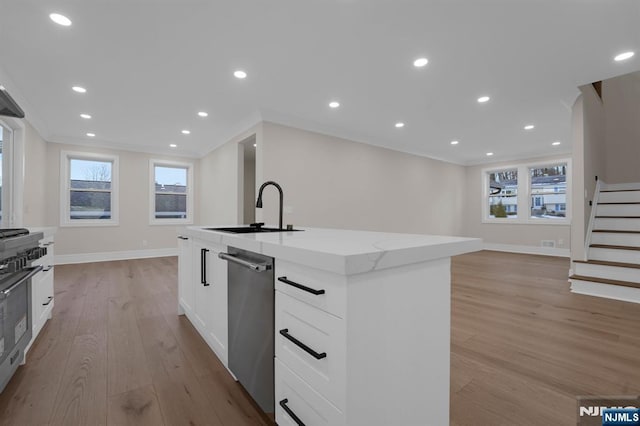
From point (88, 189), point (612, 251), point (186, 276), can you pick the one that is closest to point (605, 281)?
point (612, 251)

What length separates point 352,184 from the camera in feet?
18.1

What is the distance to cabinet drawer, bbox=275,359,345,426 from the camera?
2.97 ft

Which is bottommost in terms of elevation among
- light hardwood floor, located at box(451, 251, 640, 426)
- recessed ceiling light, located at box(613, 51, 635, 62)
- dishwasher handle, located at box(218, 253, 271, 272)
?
light hardwood floor, located at box(451, 251, 640, 426)

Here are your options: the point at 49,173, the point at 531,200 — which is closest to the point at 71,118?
the point at 49,173

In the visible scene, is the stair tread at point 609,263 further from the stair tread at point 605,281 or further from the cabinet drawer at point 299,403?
the cabinet drawer at point 299,403

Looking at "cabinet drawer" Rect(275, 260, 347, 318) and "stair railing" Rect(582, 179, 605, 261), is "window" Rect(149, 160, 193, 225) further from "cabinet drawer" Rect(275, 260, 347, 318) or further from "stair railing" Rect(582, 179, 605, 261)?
"stair railing" Rect(582, 179, 605, 261)

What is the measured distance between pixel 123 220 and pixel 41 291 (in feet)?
14.9

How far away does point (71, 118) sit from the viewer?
15.0ft

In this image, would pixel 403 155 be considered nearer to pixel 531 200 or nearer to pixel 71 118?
pixel 531 200

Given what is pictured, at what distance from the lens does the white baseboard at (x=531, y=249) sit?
21.6 ft

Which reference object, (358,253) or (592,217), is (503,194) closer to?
(592,217)

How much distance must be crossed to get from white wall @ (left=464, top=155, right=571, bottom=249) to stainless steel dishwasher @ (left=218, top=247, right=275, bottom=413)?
26.2 ft

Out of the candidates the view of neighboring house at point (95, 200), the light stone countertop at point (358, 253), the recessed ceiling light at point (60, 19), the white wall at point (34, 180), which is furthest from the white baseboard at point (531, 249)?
the white wall at point (34, 180)

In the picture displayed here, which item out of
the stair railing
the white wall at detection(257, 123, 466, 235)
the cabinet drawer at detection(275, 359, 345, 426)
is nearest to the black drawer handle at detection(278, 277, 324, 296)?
the cabinet drawer at detection(275, 359, 345, 426)
